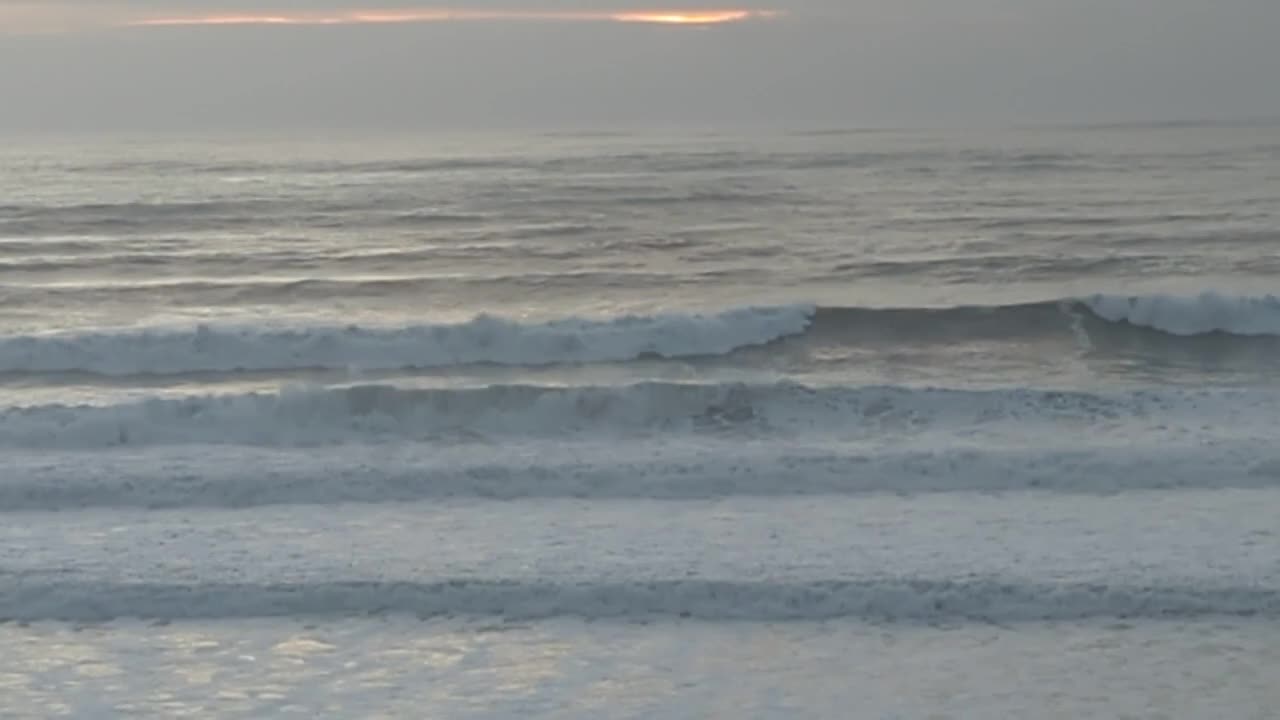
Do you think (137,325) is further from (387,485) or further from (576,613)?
(576,613)

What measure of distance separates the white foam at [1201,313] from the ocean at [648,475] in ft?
0.22

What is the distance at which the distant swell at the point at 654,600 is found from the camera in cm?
869

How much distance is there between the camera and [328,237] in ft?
103

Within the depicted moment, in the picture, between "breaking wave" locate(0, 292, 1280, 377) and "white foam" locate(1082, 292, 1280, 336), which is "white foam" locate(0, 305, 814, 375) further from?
"white foam" locate(1082, 292, 1280, 336)

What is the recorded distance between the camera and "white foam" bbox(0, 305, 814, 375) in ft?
59.6

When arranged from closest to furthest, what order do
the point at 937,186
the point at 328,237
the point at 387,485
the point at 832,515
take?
1. the point at 832,515
2. the point at 387,485
3. the point at 328,237
4. the point at 937,186

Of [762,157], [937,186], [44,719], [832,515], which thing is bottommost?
[44,719]

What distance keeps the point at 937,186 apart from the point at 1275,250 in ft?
43.6

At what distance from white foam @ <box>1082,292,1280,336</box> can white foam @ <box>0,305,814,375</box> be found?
5.15 m

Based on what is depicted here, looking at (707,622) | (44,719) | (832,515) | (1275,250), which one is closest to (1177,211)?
(1275,250)

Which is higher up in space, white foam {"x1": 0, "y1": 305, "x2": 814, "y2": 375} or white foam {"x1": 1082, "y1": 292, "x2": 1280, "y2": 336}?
white foam {"x1": 1082, "y1": 292, "x2": 1280, "y2": 336}

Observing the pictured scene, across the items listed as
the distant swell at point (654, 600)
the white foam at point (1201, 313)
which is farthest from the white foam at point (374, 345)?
the distant swell at point (654, 600)

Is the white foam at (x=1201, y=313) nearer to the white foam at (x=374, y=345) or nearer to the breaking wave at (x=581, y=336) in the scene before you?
the breaking wave at (x=581, y=336)

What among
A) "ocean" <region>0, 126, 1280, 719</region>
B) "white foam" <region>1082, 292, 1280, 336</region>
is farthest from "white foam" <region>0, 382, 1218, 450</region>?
"white foam" <region>1082, 292, 1280, 336</region>
